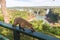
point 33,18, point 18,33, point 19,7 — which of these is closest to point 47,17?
point 33,18

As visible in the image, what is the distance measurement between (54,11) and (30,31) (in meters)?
0.79

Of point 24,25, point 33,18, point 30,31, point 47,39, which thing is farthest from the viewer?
point 33,18

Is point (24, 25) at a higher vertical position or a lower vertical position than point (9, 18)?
higher

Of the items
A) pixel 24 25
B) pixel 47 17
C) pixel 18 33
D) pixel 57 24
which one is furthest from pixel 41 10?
pixel 18 33

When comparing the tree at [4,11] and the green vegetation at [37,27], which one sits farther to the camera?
the tree at [4,11]

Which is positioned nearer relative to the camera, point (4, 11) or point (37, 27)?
point (37, 27)

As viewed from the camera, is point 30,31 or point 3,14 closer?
point 30,31

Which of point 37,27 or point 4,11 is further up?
point 4,11

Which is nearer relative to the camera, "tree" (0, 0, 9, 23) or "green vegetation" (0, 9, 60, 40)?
"green vegetation" (0, 9, 60, 40)

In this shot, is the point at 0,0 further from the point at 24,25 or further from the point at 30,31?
the point at 30,31

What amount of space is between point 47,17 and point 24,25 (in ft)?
2.17

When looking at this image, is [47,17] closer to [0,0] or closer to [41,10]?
[41,10]

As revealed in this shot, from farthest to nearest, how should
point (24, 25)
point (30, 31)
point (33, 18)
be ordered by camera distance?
1. point (33, 18)
2. point (24, 25)
3. point (30, 31)

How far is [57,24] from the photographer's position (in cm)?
174
